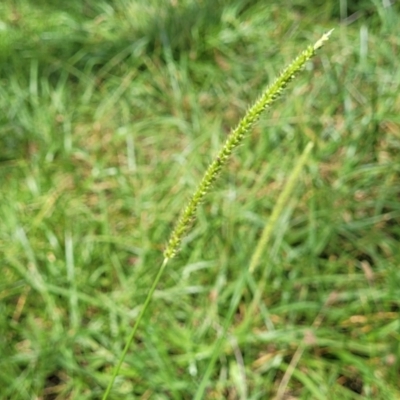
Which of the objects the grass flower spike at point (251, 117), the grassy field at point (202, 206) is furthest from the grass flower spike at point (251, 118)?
the grassy field at point (202, 206)

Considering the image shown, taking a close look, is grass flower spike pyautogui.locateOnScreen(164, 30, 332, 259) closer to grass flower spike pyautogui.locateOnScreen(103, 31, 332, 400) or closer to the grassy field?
grass flower spike pyautogui.locateOnScreen(103, 31, 332, 400)

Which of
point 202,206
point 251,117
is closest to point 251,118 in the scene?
point 251,117

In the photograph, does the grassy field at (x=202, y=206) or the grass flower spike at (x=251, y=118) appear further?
the grassy field at (x=202, y=206)

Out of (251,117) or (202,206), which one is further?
(202,206)

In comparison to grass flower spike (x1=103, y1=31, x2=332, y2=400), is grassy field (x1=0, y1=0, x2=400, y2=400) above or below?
below

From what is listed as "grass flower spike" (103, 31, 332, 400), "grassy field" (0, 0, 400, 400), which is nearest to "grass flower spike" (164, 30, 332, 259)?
"grass flower spike" (103, 31, 332, 400)

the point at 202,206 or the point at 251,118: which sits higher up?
the point at 251,118

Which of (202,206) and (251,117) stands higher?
(251,117)

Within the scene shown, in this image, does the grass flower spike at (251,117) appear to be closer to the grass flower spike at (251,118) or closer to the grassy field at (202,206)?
the grass flower spike at (251,118)

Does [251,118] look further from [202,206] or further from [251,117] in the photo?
[202,206]

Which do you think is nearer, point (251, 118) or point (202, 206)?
point (251, 118)
